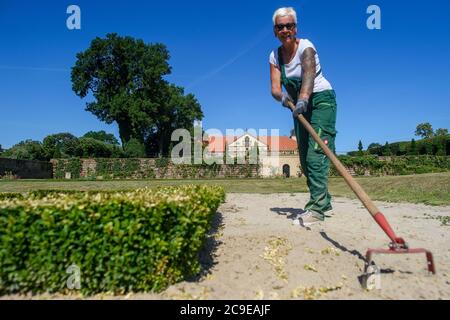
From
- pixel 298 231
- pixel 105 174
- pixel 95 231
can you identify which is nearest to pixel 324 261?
pixel 298 231

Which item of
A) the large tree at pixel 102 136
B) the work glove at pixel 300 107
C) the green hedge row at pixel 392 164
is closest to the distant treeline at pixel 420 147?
the green hedge row at pixel 392 164

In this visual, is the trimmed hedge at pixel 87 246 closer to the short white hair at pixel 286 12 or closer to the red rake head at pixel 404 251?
the red rake head at pixel 404 251

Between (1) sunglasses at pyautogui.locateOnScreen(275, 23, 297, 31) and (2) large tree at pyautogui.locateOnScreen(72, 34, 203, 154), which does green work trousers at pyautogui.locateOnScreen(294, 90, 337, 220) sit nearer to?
(1) sunglasses at pyautogui.locateOnScreen(275, 23, 297, 31)

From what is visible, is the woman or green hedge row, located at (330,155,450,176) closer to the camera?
the woman

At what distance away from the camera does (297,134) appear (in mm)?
5812

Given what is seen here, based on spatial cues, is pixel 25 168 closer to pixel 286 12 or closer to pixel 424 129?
pixel 286 12

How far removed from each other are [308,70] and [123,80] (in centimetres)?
4843

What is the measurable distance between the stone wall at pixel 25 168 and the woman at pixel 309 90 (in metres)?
37.8

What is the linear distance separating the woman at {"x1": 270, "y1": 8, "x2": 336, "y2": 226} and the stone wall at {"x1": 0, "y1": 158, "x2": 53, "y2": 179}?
37773mm

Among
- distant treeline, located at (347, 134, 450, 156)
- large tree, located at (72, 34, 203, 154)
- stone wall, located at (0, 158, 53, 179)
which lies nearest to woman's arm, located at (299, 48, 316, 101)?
stone wall, located at (0, 158, 53, 179)

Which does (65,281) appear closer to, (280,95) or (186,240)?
(186,240)

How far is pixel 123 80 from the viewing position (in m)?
49.7

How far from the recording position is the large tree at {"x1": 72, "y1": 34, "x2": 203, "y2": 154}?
47.3 m
